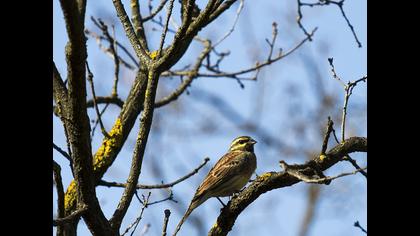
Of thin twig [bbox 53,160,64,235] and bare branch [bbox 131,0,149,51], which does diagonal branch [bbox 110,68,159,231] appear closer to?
thin twig [bbox 53,160,64,235]

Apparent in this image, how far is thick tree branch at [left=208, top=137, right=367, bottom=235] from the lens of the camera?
6.07 m

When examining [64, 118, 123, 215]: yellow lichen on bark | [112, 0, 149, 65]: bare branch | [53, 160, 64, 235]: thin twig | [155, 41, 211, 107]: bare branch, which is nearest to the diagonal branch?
[112, 0, 149, 65]: bare branch

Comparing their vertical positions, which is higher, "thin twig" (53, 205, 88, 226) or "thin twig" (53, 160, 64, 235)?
"thin twig" (53, 160, 64, 235)

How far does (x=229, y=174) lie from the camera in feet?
30.9

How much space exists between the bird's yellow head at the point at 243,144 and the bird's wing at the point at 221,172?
0.26 meters

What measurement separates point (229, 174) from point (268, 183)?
3.23 m

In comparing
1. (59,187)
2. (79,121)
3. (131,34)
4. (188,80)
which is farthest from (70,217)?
(188,80)

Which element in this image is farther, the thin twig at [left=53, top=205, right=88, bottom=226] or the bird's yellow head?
the bird's yellow head

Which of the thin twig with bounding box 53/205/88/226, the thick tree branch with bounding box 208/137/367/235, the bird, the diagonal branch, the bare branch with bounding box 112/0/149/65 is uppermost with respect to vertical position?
the bird

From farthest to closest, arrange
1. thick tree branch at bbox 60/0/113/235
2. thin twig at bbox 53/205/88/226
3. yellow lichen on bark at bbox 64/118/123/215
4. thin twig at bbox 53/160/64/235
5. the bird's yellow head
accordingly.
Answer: the bird's yellow head
yellow lichen on bark at bbox 64/118/123/215
thin twig at bbox 53/160/64/235
thin twig at bbox 53/205/88/226
thick tree branch at bbox 60/0/113/235

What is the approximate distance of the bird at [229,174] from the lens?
8938 mm

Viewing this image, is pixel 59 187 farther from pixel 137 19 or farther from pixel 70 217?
pixel 137 19
